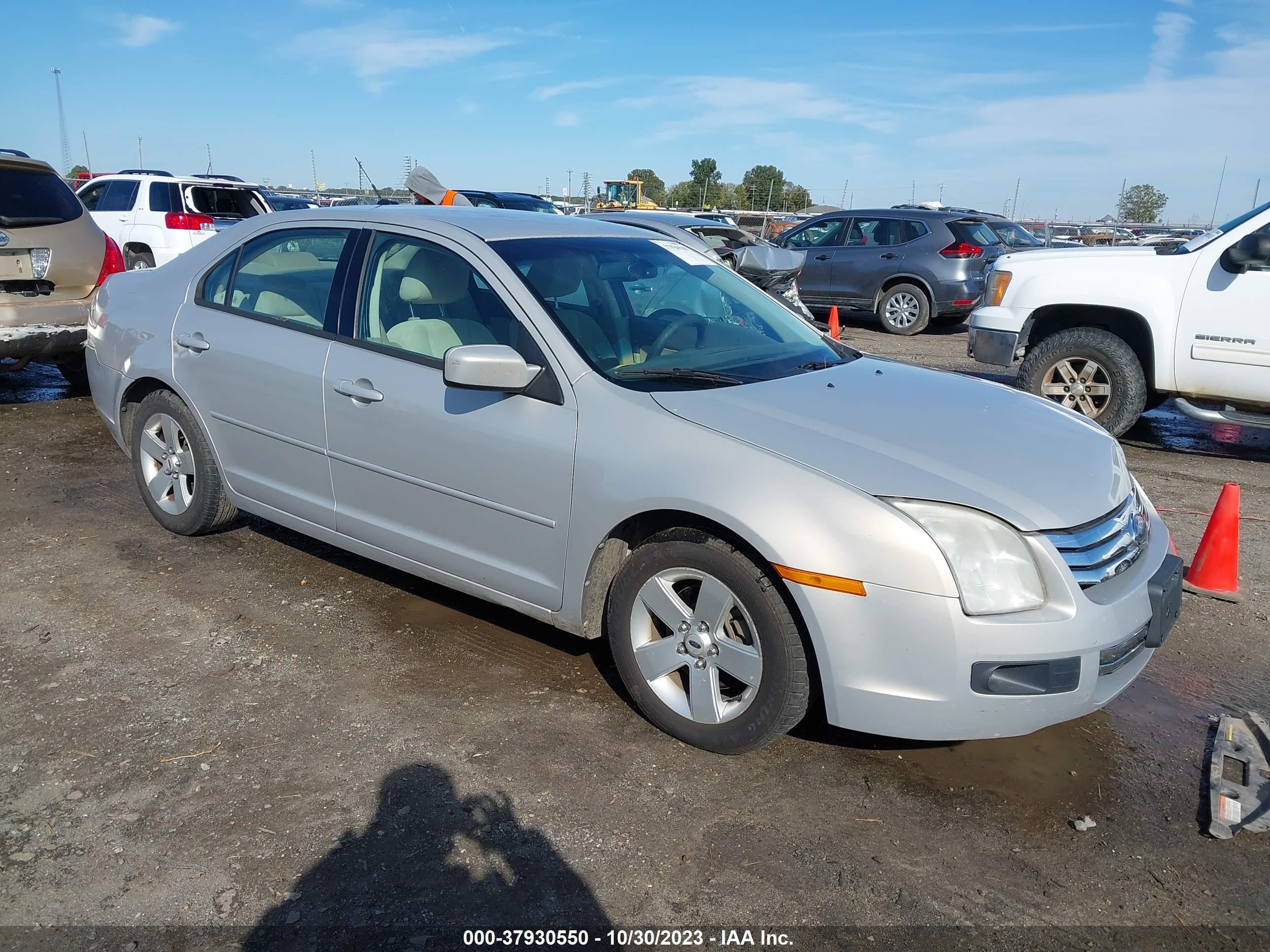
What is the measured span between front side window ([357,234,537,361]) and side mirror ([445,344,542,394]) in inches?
9.0

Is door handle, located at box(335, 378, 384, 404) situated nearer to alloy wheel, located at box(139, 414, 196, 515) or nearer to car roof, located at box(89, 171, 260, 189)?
alloy wheel, located at box(139, 414, 196, 515)

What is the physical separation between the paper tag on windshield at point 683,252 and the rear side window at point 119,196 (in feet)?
39.8

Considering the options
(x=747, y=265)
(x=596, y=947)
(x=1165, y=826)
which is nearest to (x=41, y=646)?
(x=596, y=947)

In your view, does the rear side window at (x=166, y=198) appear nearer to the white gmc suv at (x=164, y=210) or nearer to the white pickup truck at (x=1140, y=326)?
the white gmc suv at (x=164, y=210)

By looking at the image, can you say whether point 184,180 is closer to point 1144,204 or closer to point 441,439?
point 441,439

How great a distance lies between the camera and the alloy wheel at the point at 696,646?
124 inches

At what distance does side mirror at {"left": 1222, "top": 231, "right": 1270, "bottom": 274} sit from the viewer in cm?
677

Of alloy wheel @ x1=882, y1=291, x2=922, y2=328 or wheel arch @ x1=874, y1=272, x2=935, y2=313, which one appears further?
alloy wheel @ x1=882, y1=291, x2=922, y2=328

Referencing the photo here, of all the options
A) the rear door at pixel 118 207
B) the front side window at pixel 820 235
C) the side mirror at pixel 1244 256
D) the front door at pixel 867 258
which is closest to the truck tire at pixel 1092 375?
the side mirror at pixel 1244 256

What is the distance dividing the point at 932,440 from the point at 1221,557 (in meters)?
2.46

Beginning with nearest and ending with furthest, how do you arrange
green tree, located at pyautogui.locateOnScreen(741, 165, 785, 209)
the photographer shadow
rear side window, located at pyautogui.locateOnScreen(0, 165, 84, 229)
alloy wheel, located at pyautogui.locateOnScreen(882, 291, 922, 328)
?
the photographer shadow, rear side window, located at pyautogui.locateOnScreen(0, 165, 84, 229), alloy wheel, located at pyautogui.locateOnScreen(882, 291, 922, 328), green tree, located at pyautogui.locateOnScreen(741, 165, 785, 209)

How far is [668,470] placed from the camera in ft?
10.4

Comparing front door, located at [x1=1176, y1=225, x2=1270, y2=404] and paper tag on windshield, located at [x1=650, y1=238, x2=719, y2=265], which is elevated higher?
paper tag on windshield, located at [x1=650, y1=238, x2=719, y2=265]

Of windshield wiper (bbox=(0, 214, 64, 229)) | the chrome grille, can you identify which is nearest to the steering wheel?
the chrome grille
